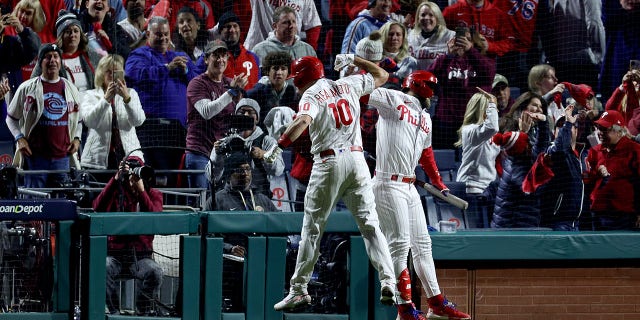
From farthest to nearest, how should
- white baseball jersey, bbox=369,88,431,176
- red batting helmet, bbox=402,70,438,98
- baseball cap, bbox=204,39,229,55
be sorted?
baseball cap, bbox=204,39,229,55 → red batting helmet, bbox=402,70,438,98 → white baseball jersey, bbox=369,88,431,176

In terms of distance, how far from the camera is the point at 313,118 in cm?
638

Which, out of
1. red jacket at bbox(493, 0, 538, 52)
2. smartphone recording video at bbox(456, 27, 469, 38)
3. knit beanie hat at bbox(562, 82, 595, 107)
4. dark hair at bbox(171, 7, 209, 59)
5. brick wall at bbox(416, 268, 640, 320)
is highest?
red jacket at bbox(493, 0, 538, 52)

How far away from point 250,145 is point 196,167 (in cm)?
63

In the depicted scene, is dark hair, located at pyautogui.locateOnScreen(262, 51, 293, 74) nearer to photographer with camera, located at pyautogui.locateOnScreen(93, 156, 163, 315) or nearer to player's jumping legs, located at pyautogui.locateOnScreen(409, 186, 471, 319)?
photographer with camera, located at pyautogui.locateOnScreen(93, 156, 163, 315)

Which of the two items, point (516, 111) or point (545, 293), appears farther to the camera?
point (516, 111)

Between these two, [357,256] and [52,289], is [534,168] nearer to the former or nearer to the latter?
[357,256]

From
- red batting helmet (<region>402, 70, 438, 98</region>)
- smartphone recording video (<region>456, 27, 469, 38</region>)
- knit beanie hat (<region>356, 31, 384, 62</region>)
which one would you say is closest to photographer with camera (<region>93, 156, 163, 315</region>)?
red batting helmet (<region>402, 70, 438, 98</region>)

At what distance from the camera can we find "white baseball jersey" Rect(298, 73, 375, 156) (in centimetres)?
650

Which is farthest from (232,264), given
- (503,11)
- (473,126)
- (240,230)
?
(503,11)

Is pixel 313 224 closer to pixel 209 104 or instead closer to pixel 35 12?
pixel 209 104

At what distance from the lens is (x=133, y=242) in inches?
300

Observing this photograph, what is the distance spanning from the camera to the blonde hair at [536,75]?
10.4m

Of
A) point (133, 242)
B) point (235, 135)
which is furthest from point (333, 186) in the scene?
point (235, 135)

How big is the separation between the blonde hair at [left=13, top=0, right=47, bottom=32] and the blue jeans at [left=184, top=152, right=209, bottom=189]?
2122 mm
